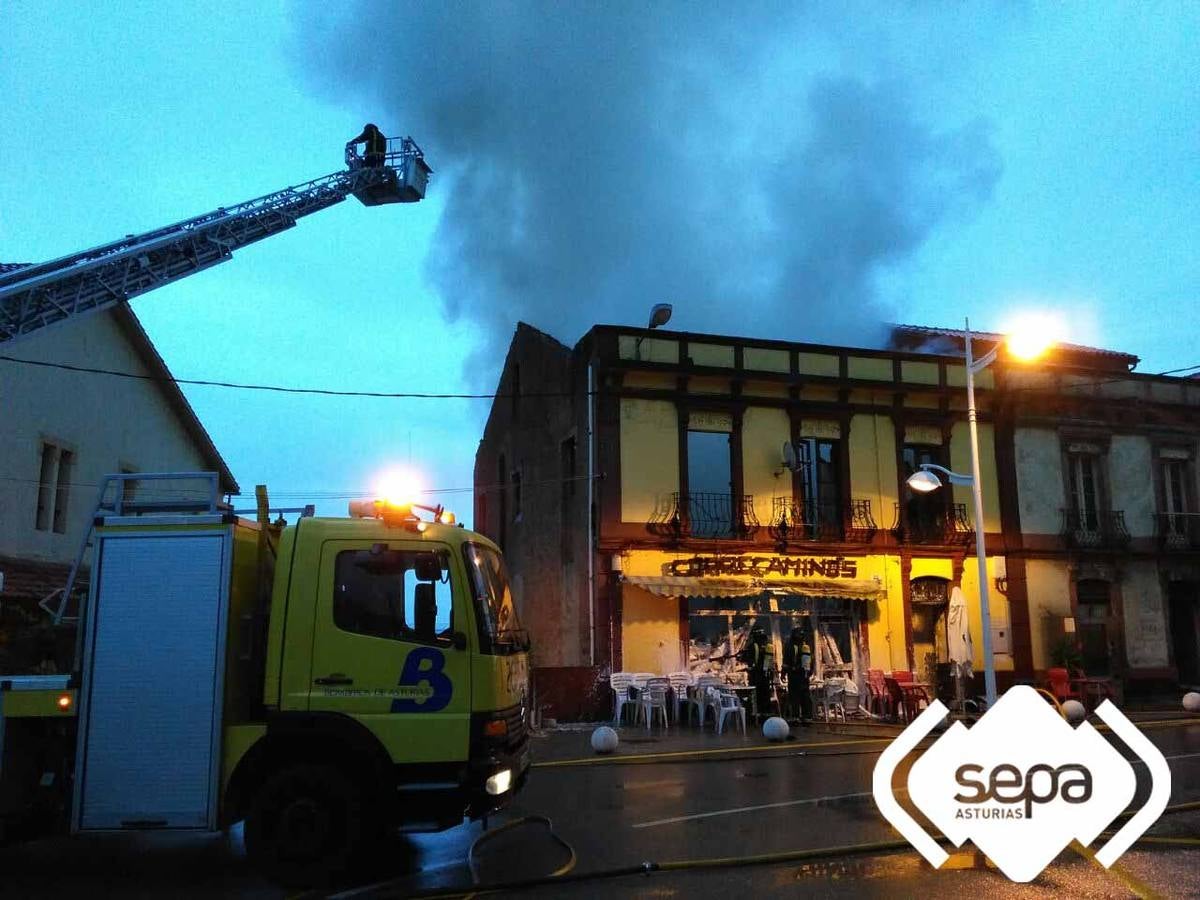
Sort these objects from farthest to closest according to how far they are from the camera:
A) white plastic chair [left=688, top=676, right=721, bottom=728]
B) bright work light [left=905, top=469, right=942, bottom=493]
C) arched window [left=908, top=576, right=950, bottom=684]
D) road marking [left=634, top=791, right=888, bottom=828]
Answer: arched window [left=908, top=576, right=950, bottom=684], white plastic chair [left=688, top=676, right=721, bottom=728], bright work light [left=905, top=469, right=942, bottom=493], road marking [left=634, top=791, right=888, bottom=828]

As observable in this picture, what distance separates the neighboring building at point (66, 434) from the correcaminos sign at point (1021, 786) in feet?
42.6

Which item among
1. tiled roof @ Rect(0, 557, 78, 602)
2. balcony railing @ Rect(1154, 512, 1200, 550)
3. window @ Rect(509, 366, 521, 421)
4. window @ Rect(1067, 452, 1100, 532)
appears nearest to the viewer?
tiled roof @ Rect(0, 557, 78, 602)

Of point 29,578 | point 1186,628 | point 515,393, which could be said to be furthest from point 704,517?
point 1186,628

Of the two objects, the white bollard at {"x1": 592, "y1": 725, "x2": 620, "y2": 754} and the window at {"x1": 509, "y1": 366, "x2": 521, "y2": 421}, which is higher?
the window at {"x1": 509, "y1": 366, "x2": 521, "y2": 421}

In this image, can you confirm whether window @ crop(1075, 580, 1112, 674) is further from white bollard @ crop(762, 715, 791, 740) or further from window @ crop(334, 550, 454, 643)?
window @ crop(334, 550, 454, 643)

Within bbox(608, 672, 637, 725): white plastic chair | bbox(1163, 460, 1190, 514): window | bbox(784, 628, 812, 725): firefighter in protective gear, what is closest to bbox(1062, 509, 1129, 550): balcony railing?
bbox(1163, 460, 1190, 514): window

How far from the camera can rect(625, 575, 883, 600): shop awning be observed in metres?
18.7

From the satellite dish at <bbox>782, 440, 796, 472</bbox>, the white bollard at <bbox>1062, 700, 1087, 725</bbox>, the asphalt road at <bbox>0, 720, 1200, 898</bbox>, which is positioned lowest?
the asphalt road at <bbox>0, 720, 1200, 898</bbox>

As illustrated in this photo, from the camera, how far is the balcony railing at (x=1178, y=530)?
23.4m

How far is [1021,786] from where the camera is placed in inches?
272

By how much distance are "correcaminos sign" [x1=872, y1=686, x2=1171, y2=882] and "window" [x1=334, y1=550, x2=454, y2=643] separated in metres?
3.67

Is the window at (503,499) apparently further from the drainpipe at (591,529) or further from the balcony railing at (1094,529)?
the balcony railing at (1094,529)

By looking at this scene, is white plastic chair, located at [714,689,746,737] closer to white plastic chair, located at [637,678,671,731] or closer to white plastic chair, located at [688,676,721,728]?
white plastic chair, located at [688,676,721,728]

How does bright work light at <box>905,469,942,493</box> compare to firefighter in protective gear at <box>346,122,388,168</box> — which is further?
firefighter in protective gear at <box>346,122,388,168</box>
